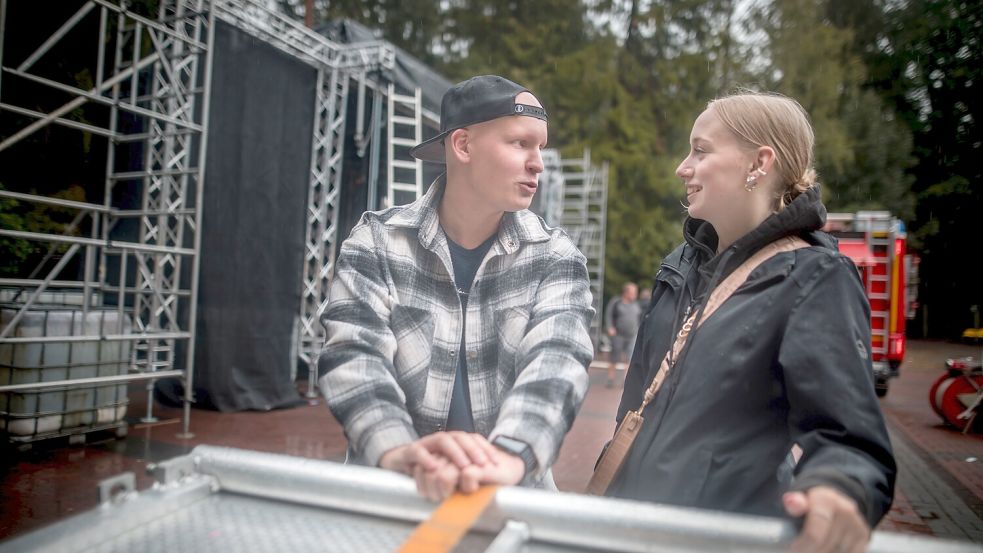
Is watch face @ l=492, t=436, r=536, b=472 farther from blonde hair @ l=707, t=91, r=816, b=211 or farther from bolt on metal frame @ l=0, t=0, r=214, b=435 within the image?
bolt on metal frame @ l=0, t=0, r=214, b=435

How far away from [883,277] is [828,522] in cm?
1197

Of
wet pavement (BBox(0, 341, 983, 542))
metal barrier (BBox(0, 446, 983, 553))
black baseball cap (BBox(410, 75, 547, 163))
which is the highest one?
black baseball cap (BBox(410, 75, 547, 163))

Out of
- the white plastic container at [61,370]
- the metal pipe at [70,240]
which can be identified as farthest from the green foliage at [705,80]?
the white plastic container at [61,370]

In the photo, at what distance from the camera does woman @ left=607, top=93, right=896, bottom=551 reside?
1.15 meters

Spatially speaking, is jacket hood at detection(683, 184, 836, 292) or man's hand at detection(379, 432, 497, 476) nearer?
man's hand at detection(379, 432, 497, 476)

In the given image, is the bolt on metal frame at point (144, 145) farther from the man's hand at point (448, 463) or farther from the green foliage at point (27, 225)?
the man's hand at point (448, 463)

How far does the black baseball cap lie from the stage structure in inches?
187

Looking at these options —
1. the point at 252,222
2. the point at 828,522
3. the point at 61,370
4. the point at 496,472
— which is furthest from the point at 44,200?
the point at 828,522

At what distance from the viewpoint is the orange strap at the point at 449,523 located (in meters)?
0.84

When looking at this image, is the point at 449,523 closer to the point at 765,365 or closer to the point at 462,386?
the point at 462,386

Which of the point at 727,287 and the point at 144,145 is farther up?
the point at 144,145

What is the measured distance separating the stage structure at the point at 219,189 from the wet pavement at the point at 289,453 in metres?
0.29

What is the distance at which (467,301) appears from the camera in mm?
1452

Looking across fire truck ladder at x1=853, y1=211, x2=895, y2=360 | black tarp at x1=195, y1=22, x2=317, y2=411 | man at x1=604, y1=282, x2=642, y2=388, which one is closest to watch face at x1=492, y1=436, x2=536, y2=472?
black tarp at x1=195, y1=22, x2=317, y2=411
